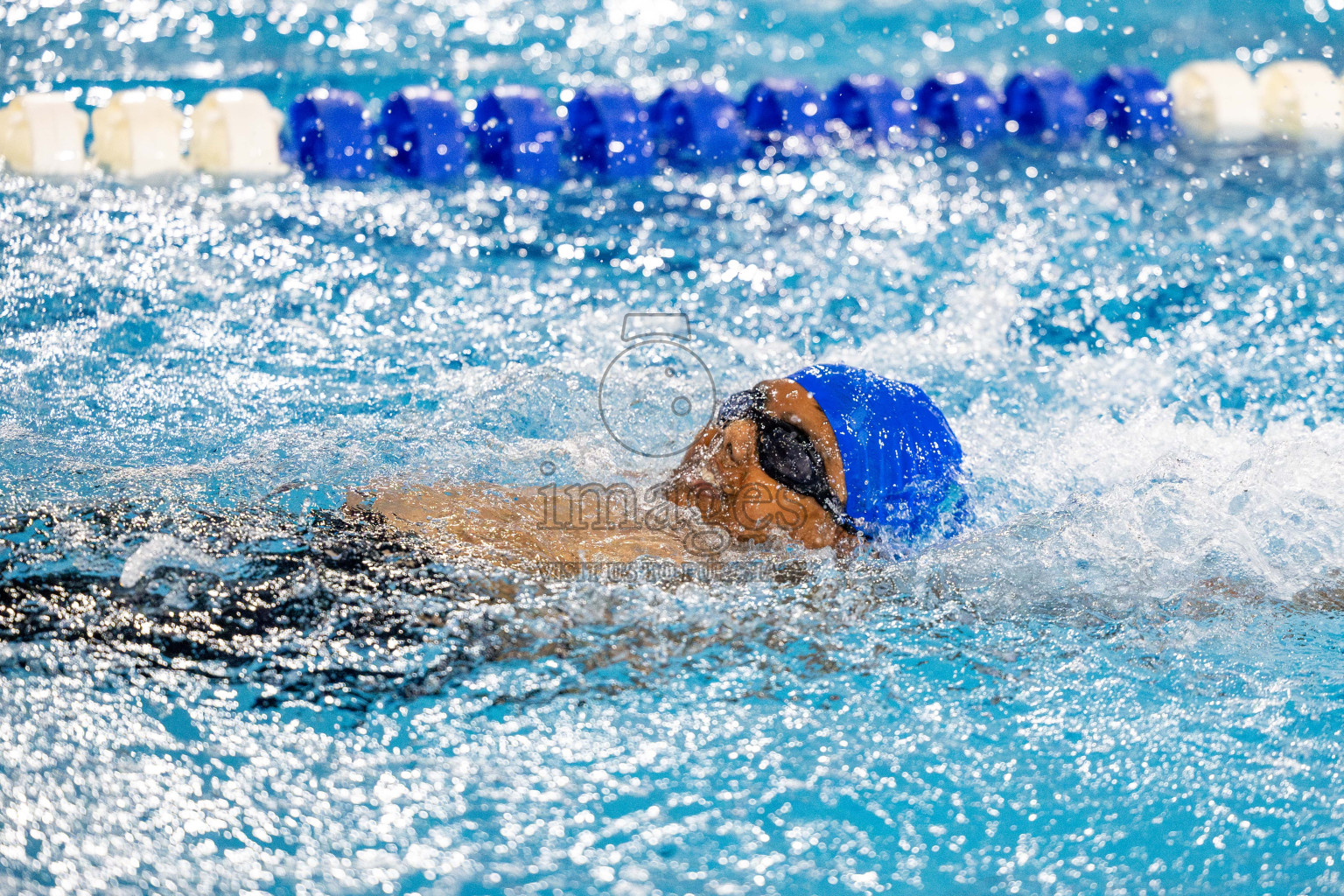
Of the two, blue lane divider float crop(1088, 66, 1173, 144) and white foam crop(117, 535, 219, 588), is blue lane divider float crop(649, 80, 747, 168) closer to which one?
blue lane divider float crop(1088, 66, 1173, 144)

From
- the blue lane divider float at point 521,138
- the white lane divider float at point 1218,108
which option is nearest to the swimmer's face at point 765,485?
the blue lane divider float at point 521,138

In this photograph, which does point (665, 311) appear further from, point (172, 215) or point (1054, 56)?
point (1054, 56)

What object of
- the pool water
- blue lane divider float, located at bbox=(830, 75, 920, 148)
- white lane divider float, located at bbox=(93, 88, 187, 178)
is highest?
blue lane divider float, located at bbox=(830, 75, 920, 148)

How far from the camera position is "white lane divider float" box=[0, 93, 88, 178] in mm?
4496

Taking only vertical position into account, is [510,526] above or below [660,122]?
below

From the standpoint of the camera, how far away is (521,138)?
4.75 metres

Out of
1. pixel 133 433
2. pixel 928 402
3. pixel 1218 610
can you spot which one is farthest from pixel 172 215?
pixel 1218 610

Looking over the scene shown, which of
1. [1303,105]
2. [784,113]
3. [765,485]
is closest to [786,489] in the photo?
[765,485]

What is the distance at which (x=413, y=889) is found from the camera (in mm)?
1530

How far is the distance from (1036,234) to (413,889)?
11.5 feet

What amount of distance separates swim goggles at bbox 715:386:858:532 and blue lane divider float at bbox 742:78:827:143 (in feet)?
10.8

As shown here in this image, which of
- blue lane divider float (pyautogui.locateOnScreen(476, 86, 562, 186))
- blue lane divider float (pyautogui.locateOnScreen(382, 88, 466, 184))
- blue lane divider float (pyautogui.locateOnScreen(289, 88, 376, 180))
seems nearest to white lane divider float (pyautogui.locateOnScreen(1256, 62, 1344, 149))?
blue lane divider float (pyautogui.locateOnScreen(476, 86, 562, 186))

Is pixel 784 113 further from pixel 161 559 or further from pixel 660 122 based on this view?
pixel 161 559

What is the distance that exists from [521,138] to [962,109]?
1.97 m
